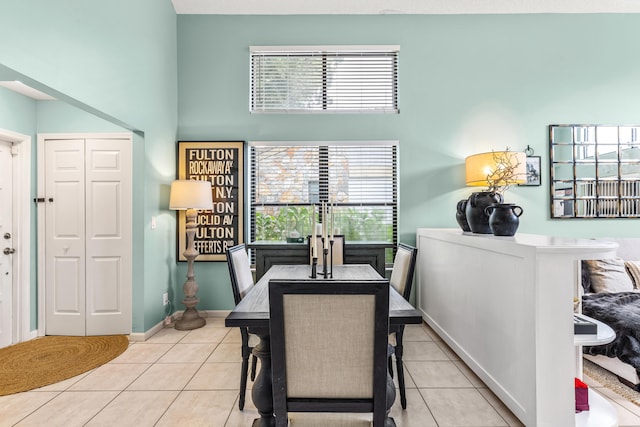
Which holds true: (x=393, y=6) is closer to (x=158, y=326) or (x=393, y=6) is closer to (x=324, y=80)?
(x=324, y=80)

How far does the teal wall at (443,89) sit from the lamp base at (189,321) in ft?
0.98

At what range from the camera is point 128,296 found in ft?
11.1

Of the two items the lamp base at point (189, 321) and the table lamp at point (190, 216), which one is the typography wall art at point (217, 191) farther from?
the lamp base at point (189, 321)

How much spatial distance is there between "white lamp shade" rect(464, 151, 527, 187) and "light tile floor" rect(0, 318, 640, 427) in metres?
1.75

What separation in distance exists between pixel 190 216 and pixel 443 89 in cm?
322

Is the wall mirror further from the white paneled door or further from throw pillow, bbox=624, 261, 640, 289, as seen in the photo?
the white paneled door

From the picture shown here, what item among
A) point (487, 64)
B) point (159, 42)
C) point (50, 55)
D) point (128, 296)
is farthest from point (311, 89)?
point (128, 296)

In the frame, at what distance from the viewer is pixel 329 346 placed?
1319 mm

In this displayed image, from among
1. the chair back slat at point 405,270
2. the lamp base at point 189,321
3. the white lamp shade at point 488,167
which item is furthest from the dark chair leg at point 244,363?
the white lamp shade at point 488,167

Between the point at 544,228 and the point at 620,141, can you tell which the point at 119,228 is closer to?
the point at 544,228

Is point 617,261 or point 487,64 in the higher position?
point 487,64

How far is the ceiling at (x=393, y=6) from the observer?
12.1 feet

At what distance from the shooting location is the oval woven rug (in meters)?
2.44

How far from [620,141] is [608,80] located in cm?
73
